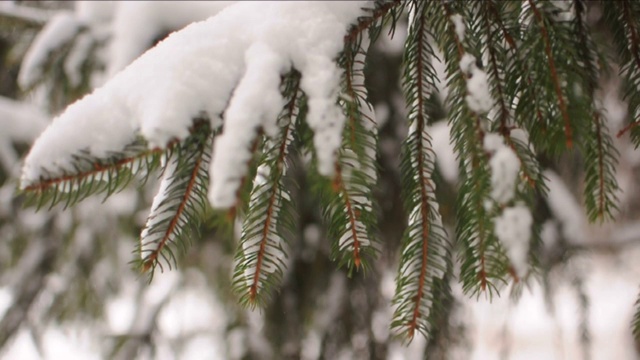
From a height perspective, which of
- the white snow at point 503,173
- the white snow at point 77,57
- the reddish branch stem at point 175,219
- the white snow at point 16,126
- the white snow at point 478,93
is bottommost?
the reddish branch stem at point 175,219

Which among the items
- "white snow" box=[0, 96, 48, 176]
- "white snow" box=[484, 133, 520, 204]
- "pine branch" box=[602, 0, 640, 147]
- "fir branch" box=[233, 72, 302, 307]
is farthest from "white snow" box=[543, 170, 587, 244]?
"white snow" box=[0, 96, 48, 176]

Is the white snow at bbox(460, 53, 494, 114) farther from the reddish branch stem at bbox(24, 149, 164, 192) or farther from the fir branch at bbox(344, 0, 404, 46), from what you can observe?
the reddish branch stem at bbox(24, 149, 164, 192)

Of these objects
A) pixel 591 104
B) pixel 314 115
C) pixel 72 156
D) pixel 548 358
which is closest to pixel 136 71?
pixel 72 156

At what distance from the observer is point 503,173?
73 centimetres

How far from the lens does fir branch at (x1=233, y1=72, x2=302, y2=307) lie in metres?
0.76

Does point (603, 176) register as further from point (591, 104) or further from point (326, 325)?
point (326, 325)

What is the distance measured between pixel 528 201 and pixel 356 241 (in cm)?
23

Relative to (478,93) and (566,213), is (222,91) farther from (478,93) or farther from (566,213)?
(566,213)

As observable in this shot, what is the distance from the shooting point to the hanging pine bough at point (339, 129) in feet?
2.35


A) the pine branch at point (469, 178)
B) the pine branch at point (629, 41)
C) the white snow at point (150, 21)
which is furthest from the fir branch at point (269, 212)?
the white snow at point (150, 21)

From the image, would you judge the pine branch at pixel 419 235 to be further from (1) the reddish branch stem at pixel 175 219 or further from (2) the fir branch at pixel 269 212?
(1) the reddish branch stem at pixel 175 219

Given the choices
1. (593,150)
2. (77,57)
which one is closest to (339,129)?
(593,150)

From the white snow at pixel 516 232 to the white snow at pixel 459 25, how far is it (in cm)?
28

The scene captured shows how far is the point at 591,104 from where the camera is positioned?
0.87m
